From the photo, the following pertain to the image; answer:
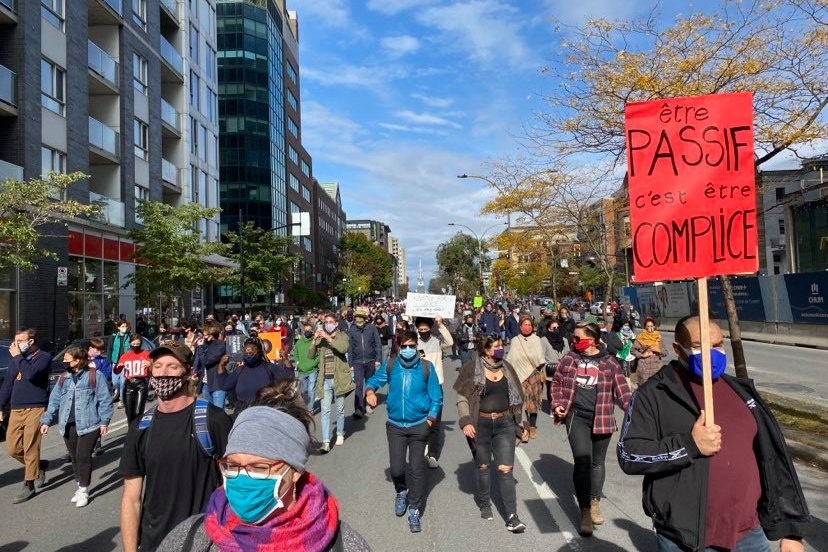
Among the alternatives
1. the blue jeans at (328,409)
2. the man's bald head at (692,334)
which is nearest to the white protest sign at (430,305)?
the blue jeans at (328,409)

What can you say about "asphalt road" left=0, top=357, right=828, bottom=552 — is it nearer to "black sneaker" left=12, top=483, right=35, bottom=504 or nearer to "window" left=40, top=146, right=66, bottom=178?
"black sneaker" left=12, top=483, right=35, bottom=504

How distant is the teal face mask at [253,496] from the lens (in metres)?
1.91

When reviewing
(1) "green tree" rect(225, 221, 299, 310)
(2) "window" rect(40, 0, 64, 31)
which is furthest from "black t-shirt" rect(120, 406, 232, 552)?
(1) "green tree" rect(225, 221, 299, 310)

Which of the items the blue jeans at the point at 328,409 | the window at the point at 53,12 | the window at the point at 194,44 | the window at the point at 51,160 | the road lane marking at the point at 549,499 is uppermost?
the window at the point at 194,44

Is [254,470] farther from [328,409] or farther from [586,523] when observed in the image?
[328,409]

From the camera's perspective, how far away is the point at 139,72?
92.4ft

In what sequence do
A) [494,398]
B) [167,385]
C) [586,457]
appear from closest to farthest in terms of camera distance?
[167,385] → [586,457] → [494,398]

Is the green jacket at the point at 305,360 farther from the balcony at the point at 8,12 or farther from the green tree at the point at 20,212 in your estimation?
the balcony at the point at 8,12

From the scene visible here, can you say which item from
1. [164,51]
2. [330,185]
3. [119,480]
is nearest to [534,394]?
[119,480]

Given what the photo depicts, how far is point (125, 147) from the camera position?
1026 inches

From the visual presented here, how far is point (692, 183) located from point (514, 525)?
3189 millimetres

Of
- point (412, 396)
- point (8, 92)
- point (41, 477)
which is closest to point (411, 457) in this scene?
point (412, 396)

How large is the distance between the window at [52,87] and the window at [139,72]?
18.9 feet

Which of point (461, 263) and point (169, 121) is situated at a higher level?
point (169, 121)
